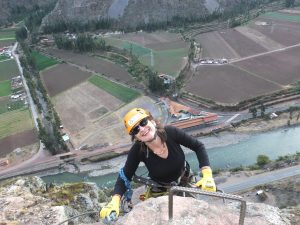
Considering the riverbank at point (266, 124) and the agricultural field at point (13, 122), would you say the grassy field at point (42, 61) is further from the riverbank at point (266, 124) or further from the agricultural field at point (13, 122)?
the riverbank at point (266, 124)

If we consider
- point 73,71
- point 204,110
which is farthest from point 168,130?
point 73,71

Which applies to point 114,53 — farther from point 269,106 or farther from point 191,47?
point 269,106

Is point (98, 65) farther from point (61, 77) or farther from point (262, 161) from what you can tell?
point (262, 161)

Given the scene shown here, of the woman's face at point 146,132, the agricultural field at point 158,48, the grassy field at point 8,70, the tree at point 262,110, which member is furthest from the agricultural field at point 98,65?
the woman's face at point 146,132

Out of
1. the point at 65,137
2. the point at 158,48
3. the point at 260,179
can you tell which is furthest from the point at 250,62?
the point at 65,137

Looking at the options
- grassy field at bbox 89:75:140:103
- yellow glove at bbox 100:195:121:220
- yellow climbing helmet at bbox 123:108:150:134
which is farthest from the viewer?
grassy field at bbox 89:75:140:103

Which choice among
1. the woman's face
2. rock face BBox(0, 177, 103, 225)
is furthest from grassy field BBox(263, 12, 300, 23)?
the woman's face

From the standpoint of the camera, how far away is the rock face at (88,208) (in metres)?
5.17

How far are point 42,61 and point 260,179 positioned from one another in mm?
40883

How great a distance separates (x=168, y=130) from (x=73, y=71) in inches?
1969

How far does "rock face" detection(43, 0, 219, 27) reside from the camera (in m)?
70.3

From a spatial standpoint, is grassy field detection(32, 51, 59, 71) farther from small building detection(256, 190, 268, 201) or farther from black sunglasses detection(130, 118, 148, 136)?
black sunglasses detection(130, 118, 148, 136)

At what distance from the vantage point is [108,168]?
34.8m

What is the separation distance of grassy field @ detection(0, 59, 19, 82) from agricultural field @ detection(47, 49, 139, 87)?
21.1 feet
